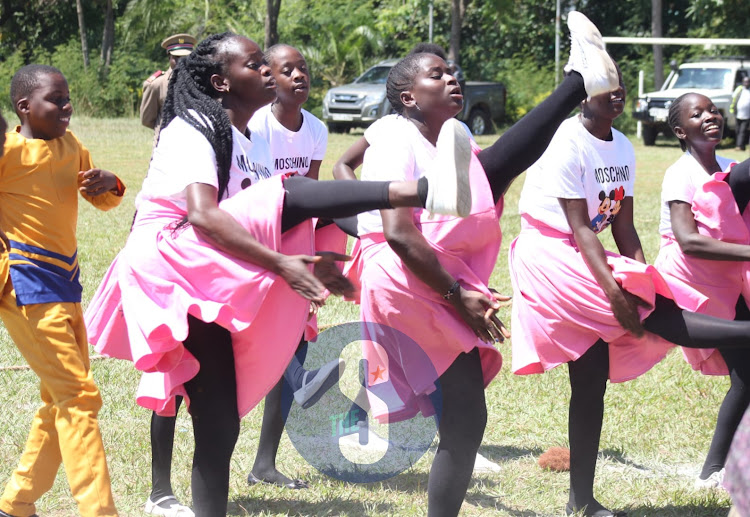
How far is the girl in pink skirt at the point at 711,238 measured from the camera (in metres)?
4.10

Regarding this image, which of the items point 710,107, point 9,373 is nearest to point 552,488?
point 710,107

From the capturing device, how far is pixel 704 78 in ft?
78.9

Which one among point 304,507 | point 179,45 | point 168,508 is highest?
point 179,45

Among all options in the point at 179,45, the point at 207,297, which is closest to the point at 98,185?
the point at 207,297

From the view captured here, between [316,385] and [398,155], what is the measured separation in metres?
1.86

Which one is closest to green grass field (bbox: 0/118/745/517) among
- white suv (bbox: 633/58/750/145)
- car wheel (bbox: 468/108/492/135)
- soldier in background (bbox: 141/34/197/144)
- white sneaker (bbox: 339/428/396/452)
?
white sneaker (bbox: 339/428/396/452)

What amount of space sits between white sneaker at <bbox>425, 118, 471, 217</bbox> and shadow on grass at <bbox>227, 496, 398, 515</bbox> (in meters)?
1.87

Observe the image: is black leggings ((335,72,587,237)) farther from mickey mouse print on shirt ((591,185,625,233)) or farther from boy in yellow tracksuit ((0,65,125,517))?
boy in yellow tracksuit ((0,65,125,517))

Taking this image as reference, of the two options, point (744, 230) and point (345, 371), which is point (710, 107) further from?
point (345, 371)

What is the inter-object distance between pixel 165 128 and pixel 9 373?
10.7 ft

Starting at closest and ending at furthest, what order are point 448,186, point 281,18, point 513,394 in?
point 448,186 < point 513,394 < point 281,18

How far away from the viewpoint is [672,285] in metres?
Result: 4.10

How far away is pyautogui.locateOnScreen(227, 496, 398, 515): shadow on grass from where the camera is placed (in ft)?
13.5

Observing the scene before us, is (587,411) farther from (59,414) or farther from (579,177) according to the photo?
(59,414)
